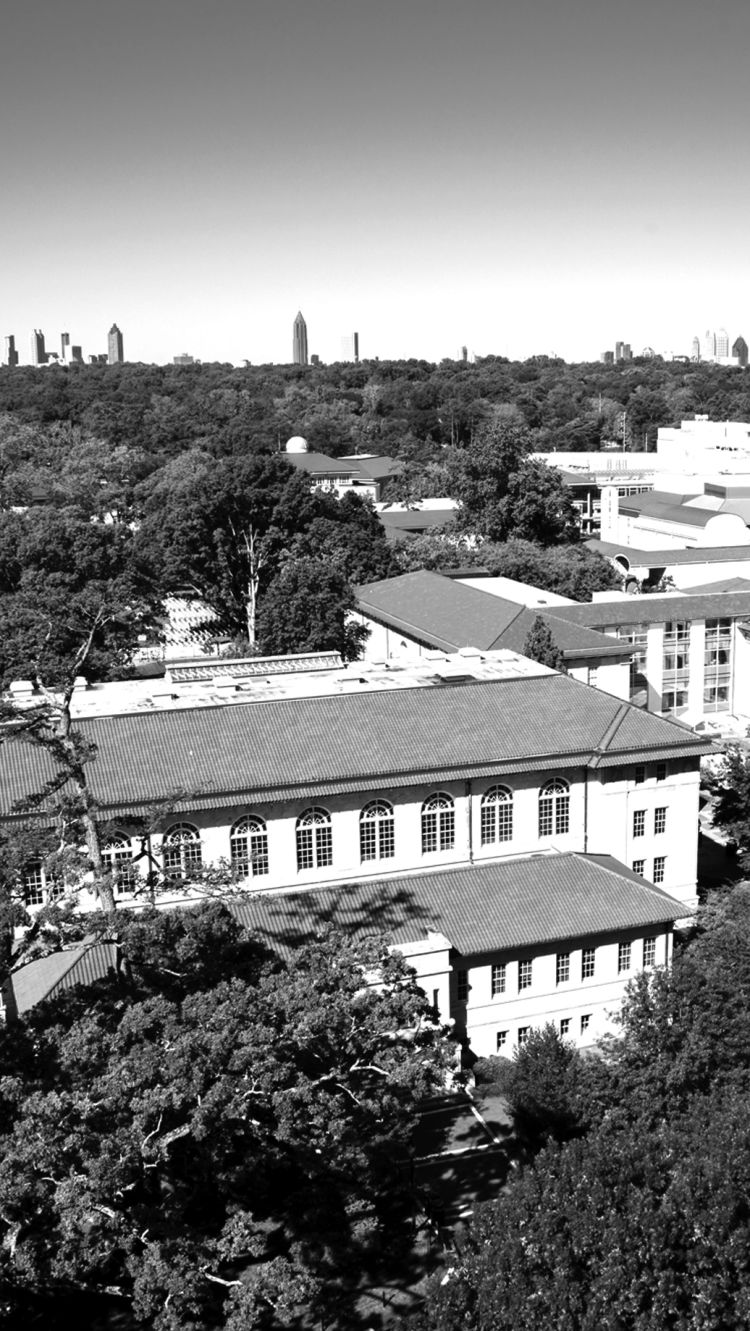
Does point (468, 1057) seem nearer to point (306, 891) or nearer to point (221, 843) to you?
point (306, 891)

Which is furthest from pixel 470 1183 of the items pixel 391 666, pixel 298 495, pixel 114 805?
pixel 298 495

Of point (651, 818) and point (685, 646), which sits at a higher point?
point (685, 646)

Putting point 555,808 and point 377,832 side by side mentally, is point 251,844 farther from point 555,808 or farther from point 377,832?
point 555,808

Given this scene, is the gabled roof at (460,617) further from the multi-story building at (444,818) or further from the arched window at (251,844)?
the arched window at (251,844)

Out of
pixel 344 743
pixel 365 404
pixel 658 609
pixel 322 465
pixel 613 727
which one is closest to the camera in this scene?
pixel 344 743

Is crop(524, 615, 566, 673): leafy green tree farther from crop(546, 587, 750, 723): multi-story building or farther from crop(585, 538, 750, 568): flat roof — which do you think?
crop(585, 538, 750, 568): flat roof

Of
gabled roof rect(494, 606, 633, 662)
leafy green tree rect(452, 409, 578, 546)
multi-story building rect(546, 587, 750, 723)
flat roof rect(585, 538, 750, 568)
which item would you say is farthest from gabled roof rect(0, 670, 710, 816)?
leafy green tree rect(452, 409, 578, 546)

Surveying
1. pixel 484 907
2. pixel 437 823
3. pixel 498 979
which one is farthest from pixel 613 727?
pixel 498 979
